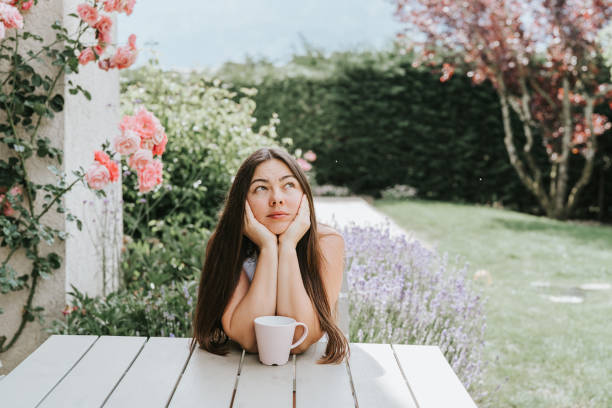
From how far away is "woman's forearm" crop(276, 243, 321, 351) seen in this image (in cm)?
146

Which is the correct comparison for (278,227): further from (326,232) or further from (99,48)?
(99,48)

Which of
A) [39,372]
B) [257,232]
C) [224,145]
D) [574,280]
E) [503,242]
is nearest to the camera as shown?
[39,372]

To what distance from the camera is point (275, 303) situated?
147 centimetres

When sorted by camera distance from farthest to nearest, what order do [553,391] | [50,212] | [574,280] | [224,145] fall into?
[574,280]
[224,145]
[553,391]
[50,212]

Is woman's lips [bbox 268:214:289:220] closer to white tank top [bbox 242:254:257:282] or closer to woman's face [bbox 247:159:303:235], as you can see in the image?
woman's face [bbox 247:159:303:235]

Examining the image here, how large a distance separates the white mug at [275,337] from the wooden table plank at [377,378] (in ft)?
0.55

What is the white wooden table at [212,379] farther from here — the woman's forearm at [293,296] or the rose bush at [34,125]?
the rose bush at [34,125]

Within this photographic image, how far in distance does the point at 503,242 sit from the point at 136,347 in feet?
17.1

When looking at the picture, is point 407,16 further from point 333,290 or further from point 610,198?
point 333,290

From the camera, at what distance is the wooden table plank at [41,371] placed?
125cm

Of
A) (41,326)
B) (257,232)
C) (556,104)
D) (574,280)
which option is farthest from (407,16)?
(257,232)

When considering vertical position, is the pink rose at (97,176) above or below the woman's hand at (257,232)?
above

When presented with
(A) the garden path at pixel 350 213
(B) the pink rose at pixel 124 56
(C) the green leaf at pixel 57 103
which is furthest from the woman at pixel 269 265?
(A) the garden path at pixel 350 213

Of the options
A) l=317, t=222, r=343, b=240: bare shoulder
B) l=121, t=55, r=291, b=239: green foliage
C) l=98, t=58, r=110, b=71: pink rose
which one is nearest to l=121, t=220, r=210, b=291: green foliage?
l=121, t=55, r=291, b=239: green foliage
